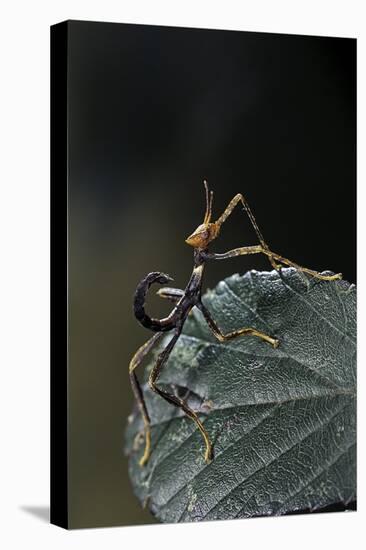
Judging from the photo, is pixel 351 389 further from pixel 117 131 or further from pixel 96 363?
pixel 117 131

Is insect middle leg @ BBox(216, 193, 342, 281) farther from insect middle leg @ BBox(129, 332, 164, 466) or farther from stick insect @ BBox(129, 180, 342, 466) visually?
insect middle leg @ BBox(129, 332, 164, 466)

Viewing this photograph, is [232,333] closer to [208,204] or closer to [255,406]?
[255,406]

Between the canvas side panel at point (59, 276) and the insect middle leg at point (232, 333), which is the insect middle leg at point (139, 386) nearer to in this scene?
the insect middle leg at point (232, 333)

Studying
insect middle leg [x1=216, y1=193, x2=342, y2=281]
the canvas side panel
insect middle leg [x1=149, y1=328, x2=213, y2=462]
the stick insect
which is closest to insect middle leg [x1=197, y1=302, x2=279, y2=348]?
the stick insect

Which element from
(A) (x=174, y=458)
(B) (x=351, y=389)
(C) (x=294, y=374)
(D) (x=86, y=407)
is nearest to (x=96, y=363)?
(D) (x=86, y=407)

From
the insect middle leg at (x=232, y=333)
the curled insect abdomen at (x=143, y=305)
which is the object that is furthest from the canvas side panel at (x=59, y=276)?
the insect middle leg at (x=232, y=333)

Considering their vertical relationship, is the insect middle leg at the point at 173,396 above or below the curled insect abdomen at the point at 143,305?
below

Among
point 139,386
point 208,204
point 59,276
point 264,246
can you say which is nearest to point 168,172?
point 208,204
